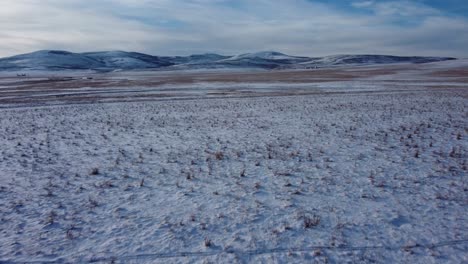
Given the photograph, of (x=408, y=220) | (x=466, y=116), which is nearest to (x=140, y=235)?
(x=408, y=220)

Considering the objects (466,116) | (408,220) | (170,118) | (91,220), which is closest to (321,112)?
(466,116)

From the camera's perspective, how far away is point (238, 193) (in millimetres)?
8547

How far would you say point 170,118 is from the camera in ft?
64.3

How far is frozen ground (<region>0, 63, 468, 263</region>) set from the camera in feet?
20.1

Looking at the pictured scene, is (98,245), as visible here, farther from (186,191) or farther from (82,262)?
(186,191)

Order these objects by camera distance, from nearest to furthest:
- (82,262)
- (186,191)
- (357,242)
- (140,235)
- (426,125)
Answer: (82,262)
(357,242)
(140,235)
(186,191)
(426,125)

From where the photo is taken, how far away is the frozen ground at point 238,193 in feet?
20.1

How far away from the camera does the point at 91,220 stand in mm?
7254

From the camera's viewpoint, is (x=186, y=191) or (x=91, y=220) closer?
(x=91, y=220)

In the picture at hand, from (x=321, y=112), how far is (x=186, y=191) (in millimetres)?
13508

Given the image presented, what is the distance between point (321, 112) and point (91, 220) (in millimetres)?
15660

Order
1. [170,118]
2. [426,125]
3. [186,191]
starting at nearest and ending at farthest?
[186,191]
[426,125]
[170,118]

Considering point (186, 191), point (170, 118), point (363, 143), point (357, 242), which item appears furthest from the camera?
point (170, 118)

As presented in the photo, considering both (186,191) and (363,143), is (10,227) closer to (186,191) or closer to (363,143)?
(186,191)
